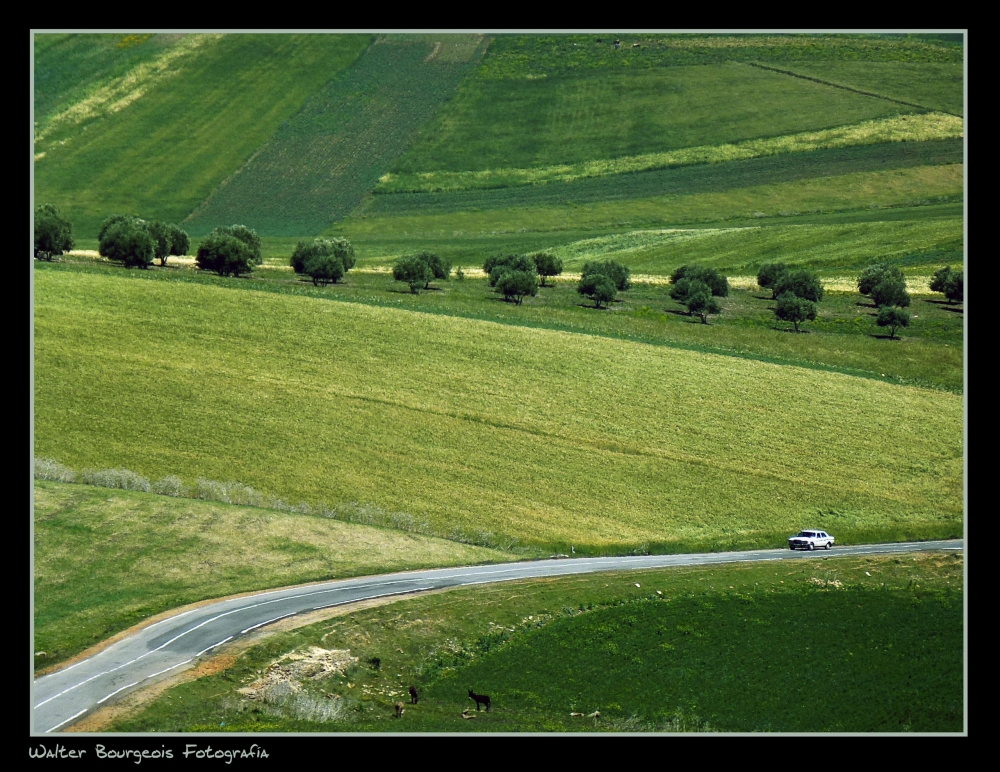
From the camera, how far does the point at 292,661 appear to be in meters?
43.4

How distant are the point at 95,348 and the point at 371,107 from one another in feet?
351

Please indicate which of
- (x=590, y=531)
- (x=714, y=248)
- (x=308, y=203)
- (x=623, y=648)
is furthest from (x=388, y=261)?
(x=623, y=648)

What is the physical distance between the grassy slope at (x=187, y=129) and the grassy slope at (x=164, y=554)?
90969mm

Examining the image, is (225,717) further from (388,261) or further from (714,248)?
(714,248)

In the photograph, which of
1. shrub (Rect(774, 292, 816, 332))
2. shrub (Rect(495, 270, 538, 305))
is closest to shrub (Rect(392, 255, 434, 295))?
shrub (Rect(495, 270, 538, 305))

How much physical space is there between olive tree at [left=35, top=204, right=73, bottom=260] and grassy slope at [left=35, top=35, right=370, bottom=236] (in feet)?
102

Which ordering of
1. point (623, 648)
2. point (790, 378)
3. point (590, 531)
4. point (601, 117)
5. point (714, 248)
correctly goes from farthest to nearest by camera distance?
point (601, 117) < point (714, 248) < point (790, 378) < point (590, 531) < point (623, 648)

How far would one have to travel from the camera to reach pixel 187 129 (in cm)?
16875

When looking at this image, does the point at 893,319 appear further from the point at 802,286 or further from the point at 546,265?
the point at 546,265

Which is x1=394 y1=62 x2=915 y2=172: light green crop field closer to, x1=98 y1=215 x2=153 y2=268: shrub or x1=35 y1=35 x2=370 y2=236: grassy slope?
x1=35 y1=35 x2=370 y2=236: grassy slope

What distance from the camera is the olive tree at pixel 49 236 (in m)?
105

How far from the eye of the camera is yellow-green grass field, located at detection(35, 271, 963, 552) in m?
66.6

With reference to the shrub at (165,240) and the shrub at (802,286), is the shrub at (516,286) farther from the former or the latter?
the shrub at (165,240)
